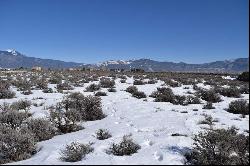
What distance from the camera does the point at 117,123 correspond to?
1158 centimetres

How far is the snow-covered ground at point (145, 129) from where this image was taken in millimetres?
7723

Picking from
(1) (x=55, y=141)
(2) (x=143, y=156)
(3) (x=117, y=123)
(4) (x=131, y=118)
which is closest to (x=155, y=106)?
(4) (x=131, y=118)

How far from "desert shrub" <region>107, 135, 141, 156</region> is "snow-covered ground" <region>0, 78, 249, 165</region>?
0.16 metres

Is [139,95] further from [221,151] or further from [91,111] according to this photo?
[221,151]

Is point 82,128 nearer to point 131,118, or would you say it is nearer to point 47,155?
point 131,118

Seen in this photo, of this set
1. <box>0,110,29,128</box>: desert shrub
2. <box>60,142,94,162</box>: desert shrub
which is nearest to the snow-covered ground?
<box>60,142,94,162</box>: desert shrub

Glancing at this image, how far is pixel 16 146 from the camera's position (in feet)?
28.0

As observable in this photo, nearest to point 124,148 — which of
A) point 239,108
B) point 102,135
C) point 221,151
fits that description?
point 102,135

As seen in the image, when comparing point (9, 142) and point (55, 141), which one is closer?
point (9, 142)

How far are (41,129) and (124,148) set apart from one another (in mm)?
3121

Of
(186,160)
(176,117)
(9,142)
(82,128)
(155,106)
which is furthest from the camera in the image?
(155,106)

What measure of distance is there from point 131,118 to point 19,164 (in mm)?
5511

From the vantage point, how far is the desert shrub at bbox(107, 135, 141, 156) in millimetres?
8078

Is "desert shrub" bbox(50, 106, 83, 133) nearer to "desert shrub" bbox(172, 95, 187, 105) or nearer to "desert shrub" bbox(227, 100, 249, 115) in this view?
"desert shrub" bbox(172, 95, 187, 105)
